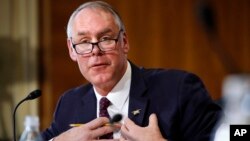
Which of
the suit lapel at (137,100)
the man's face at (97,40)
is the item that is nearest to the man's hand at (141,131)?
the suit lapel at (137,100)

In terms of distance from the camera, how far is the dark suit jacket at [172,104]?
1955 millimetres

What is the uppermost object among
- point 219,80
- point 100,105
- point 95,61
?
point 95,61

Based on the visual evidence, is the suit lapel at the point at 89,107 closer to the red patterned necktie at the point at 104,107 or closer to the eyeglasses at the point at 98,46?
the red patterned necktie at the point at 104,107

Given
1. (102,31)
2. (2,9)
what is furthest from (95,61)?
(2,9)

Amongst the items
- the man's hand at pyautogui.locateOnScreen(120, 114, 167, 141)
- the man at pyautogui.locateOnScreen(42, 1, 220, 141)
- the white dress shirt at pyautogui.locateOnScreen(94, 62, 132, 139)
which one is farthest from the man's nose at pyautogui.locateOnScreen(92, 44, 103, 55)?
the man's hand at pyautogui.locateOnScreen(120, 114, 167, 141)

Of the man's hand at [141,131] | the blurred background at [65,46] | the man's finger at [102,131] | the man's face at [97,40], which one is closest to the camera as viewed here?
the man's hand at [141,131]

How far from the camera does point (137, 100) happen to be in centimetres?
206

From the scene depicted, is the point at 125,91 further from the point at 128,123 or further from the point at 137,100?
the point at 128,123

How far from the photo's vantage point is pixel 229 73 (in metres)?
0.93

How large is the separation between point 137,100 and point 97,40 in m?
0.31

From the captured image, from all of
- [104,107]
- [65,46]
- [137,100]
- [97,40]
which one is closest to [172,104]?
[137,100]

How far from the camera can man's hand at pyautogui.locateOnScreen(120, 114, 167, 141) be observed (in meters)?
1.79

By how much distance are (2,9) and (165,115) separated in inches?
97.7

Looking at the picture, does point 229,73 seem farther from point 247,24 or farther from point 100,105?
point 247,24
